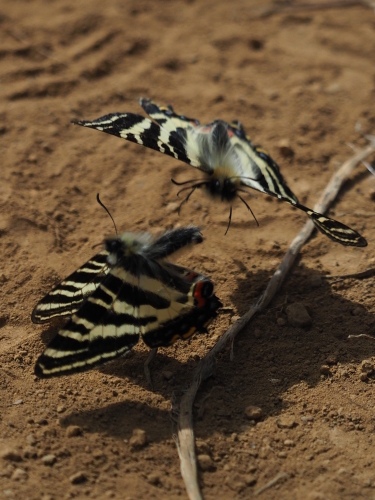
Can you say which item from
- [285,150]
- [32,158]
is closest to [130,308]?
[32,158]

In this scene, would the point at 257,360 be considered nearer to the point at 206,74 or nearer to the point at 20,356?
the point at 20,356

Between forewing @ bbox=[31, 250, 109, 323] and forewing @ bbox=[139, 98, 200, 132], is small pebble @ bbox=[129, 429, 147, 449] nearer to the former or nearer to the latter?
forewing @ bbox=[31, 250, 109, 323]

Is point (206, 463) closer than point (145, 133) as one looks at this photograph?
Yes

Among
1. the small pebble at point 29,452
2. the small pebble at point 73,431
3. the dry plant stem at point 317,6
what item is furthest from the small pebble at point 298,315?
the dry plant stem at point 317,6

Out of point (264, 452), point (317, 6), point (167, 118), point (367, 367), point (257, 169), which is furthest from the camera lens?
point (317, 6)

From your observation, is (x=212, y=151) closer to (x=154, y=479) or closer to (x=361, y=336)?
(x=361, y=336)

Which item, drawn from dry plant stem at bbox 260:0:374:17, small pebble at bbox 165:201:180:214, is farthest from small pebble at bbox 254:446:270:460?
dry plant stem at bbox 260:0:374:17

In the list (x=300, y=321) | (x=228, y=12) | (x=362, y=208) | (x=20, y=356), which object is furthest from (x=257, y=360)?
(x=228, y=12)
